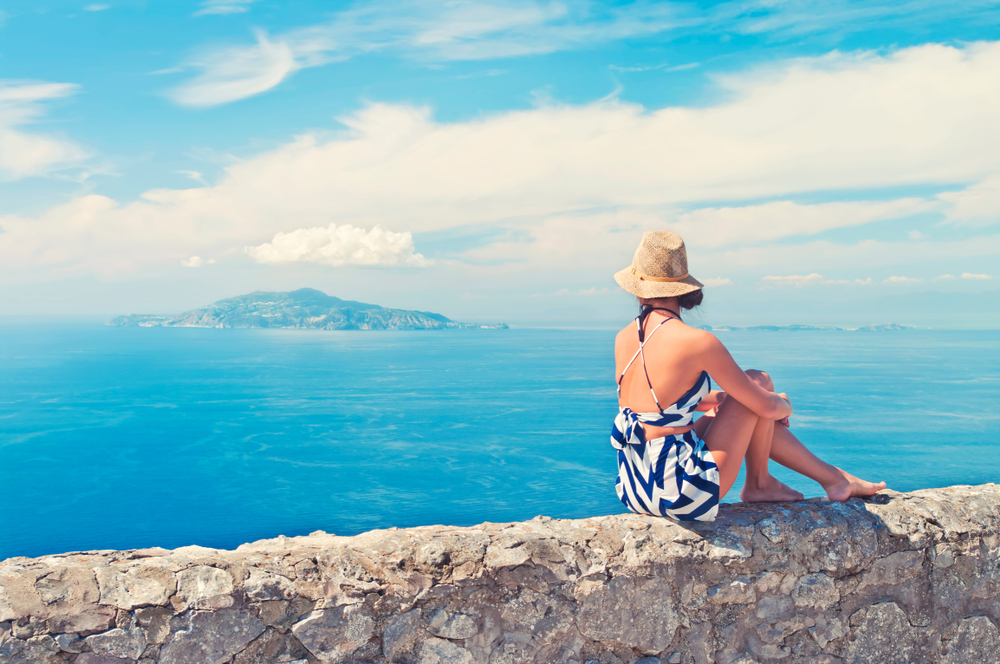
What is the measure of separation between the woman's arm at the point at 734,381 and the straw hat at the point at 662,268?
1.14 ft

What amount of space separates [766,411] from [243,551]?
2.42 m

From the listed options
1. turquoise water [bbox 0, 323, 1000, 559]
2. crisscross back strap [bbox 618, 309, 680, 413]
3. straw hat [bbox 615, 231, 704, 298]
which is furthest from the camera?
turquoise water [bbox 0, 323, 1000, 559]

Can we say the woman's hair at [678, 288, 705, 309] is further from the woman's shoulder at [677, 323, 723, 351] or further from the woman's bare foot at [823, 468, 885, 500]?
the woman's bare foot at [823, 468, 885, 500]

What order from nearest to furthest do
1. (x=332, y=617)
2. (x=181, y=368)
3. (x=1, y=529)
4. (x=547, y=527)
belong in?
(x=332, y=617)
(x=547, y=527)
(x=1, y=529)
(x=181, y=368)

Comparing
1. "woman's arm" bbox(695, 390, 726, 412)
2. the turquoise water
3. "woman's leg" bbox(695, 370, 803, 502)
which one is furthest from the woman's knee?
the turquoise water

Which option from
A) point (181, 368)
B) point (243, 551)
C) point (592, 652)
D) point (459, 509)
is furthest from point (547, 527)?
point (181, 368)

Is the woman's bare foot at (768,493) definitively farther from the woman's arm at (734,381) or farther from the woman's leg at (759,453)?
the woman's arm at (734,381)

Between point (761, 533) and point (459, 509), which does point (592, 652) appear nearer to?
point (761, 533)

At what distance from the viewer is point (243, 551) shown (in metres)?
2.75

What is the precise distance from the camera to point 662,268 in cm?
314

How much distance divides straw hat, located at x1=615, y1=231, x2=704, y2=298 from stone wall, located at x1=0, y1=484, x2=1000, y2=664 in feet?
3.58

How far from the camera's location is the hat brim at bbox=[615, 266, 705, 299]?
3.09 meters

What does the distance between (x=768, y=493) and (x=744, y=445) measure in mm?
380

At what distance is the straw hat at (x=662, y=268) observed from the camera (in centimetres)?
312
